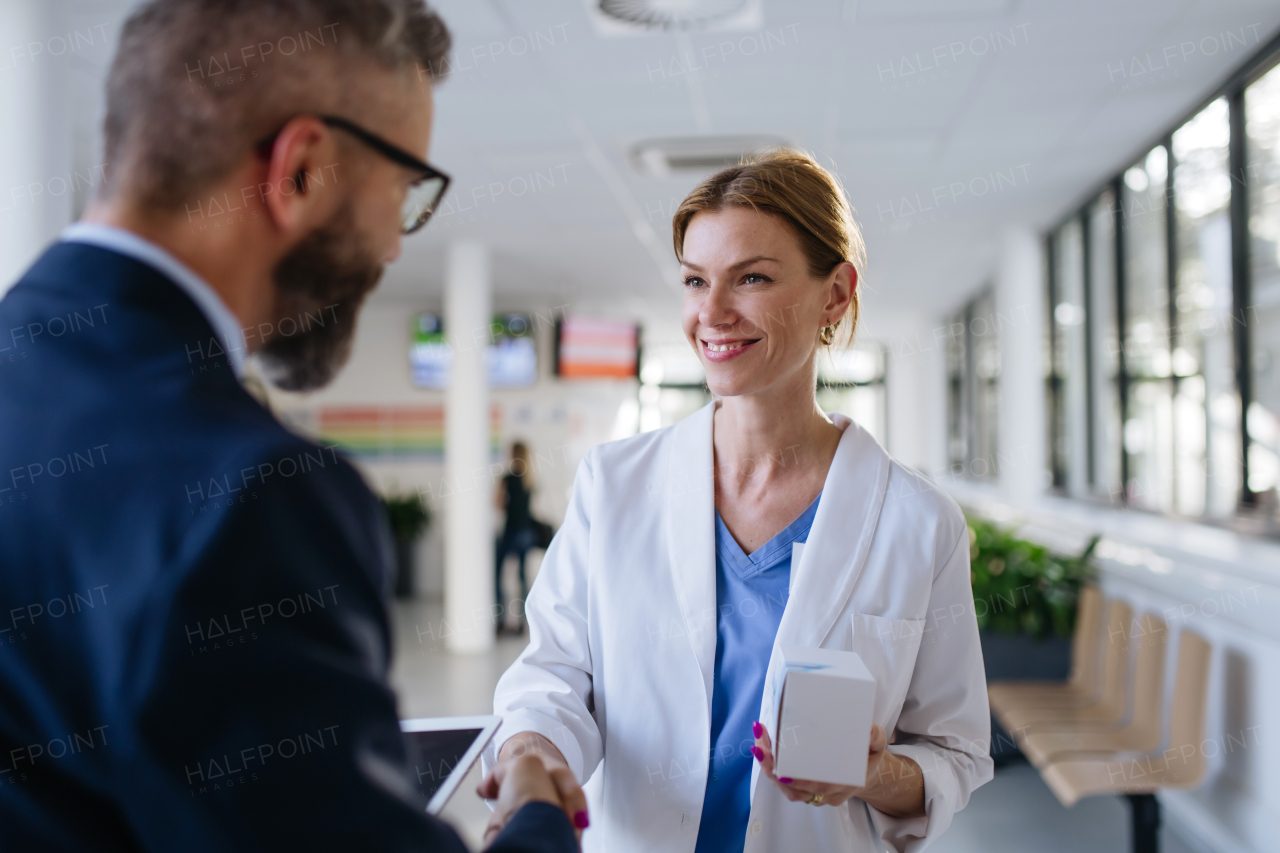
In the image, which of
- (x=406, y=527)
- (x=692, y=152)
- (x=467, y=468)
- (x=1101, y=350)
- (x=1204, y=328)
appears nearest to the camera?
(x=1204, y=328)

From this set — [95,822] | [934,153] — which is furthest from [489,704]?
[95,822]

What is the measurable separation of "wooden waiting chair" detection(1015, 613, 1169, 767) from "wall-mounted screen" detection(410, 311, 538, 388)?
6.76 meters

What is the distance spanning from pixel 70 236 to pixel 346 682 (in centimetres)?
40

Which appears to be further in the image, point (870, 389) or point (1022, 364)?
point (870, 389)

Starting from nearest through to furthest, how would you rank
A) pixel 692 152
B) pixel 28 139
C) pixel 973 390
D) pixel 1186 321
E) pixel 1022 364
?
pixel 28 139 → pixel 1186 321 → pixel 692 152 → pixel 1022 364 → pixel 973 390

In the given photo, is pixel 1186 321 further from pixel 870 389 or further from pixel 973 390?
pixel 870 389

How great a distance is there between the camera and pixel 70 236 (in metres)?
0.66

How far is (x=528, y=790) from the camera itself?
978mm

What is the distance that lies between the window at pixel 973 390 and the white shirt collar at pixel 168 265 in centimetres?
864

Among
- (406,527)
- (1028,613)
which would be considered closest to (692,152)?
(1028,613)

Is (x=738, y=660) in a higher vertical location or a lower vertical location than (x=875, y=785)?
higher

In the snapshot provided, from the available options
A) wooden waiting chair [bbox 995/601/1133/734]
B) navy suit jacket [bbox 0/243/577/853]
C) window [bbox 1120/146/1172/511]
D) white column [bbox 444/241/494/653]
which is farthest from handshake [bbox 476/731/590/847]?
white column [bbox 444/241/494/653]

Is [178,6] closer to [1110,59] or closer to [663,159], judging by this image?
[1110,59]

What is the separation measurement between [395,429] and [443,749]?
8793mm
